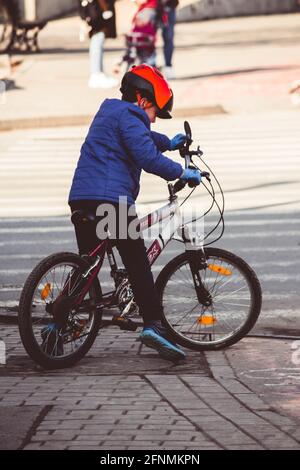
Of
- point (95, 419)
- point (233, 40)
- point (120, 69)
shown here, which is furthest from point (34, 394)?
point (233, 40)

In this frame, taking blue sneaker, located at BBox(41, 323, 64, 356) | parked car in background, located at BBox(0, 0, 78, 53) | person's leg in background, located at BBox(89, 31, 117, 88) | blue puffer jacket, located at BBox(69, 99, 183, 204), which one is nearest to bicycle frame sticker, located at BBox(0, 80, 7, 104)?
person's leg in background, located at BBox(89, 31, 117, 88)

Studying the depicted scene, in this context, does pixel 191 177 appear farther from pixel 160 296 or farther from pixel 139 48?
pixel 139 48

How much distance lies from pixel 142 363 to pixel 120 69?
17057mm

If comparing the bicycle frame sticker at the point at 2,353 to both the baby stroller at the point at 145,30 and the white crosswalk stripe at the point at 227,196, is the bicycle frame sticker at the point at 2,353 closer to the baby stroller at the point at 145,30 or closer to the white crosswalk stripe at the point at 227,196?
the white crosswalk stripe at the point at 227,196

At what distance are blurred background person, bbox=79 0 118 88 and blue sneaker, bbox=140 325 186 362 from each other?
1564 centimetres

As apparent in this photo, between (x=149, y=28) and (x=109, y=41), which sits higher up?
(x=149, y=28)

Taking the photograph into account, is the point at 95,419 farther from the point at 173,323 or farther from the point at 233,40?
the point at 233,40

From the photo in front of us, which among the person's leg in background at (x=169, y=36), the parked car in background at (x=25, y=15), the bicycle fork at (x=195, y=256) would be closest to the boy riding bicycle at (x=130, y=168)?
the bicycle fork at (x=195, y=256)

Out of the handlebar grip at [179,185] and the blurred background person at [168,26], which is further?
the blurred background person at [168,26]

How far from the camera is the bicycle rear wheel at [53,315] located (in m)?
7.95

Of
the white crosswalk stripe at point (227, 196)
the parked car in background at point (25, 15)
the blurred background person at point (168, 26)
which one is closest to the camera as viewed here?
the white crosswalk stripe at point (227, 196)

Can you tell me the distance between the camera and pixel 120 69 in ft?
81.9

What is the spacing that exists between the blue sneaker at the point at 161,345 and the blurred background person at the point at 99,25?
15640 mm

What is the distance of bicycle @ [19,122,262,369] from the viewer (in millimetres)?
8086
